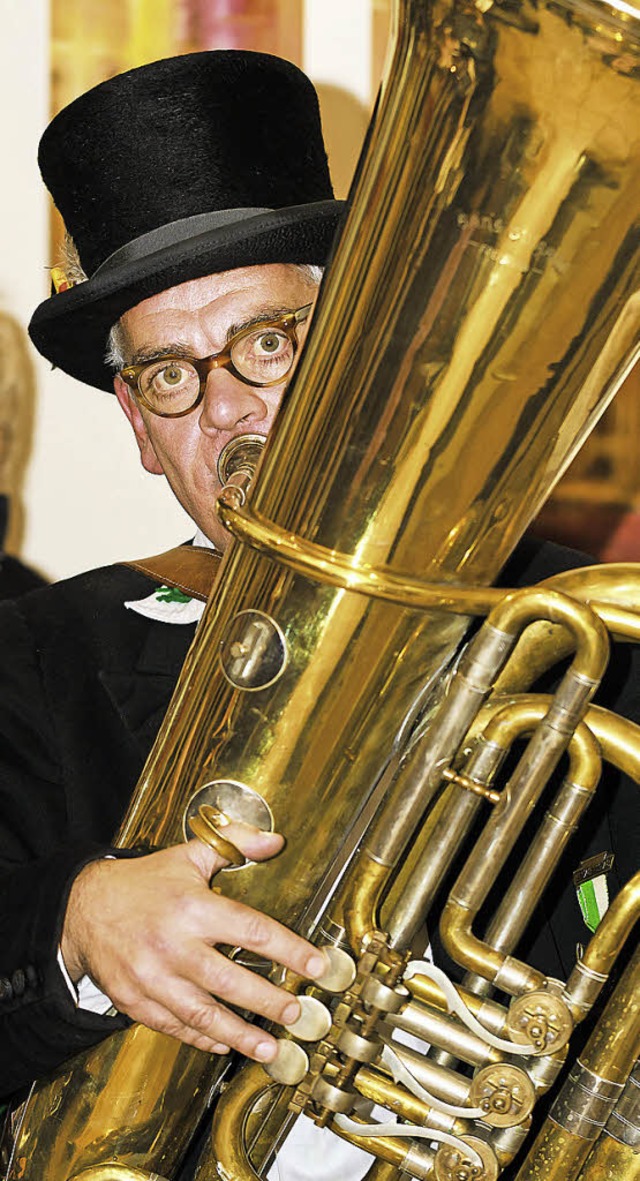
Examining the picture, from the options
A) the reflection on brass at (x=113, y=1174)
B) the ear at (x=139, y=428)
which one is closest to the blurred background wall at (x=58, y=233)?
the ear at (x=139, y=428)

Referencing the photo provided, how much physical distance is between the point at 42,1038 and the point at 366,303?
634 millimetres

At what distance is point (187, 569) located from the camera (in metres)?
1.38

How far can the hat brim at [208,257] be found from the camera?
1331 millimetres

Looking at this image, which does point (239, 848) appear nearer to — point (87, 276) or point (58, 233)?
point (87, 276)

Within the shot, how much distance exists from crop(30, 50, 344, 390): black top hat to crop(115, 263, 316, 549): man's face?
21 millimetres

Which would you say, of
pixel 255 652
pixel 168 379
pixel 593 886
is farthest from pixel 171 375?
pixel 593 886

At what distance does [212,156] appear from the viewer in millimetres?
1410

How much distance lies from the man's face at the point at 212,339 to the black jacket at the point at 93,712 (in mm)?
175

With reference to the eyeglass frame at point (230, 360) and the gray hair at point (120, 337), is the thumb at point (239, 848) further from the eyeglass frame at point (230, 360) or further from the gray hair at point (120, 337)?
the gray hair at point (120, 337)

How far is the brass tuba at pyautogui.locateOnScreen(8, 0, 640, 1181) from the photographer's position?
0.82 meters

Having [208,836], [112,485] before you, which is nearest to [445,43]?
[208,836]

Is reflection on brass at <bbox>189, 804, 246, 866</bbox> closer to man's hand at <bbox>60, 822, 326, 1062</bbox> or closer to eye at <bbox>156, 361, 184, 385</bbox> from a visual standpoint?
man's hand at <bbox>60, 822, 326, 1062</bbox>

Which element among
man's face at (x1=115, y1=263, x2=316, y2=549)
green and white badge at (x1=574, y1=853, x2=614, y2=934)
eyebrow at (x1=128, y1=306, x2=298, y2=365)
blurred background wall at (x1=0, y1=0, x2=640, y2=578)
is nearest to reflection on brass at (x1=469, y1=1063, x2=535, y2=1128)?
green and white badge at (x1=574, y1=853, x2=614, y2=934)

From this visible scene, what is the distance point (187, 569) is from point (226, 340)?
246 millimetres
